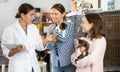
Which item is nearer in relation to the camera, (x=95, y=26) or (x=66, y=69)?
(x=95, y=26)

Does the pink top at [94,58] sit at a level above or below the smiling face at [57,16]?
below

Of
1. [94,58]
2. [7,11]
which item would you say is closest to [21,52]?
[94,58]

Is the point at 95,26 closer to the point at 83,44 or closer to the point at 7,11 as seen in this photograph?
the point at 83,44

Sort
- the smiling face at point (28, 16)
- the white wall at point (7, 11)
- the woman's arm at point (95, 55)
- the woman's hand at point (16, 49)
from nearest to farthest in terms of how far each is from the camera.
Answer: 1. the woman's arm at point (95, 55)
2. the woman's hand at point (16, 49)
3. the smiling face at point (28, 16)
4. the white wall at point (7, 11)

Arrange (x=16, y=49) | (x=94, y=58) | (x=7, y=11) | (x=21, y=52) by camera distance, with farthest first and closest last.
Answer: (x=7, y=11) → (x=21, y=52) → (x=16, y=49) → (x=94, y=58)

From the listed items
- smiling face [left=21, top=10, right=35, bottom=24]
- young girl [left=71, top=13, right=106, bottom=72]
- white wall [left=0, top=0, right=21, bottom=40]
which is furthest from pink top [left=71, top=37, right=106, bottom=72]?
white wall [left=0, top=0, right=21, bottom=40]

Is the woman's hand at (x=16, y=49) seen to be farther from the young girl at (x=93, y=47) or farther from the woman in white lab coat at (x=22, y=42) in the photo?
the young girl at (x=93, y=47)

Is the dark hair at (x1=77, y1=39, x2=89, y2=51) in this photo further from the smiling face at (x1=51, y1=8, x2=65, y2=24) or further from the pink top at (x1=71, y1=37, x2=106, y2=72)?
the smiling face at (x1=51, y1=8, x2=65, y2=24)

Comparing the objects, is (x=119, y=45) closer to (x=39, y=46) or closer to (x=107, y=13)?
(x=107, y=13)

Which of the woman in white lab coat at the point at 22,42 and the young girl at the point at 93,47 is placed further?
the woman in white lab coat at the point at 22,42

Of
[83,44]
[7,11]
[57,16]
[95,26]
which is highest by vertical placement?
[7,11]

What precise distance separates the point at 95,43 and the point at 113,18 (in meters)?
0.42

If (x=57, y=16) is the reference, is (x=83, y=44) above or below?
below

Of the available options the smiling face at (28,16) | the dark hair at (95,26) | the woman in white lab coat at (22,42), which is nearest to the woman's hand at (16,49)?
the woman in white lab coat at (22,42)
